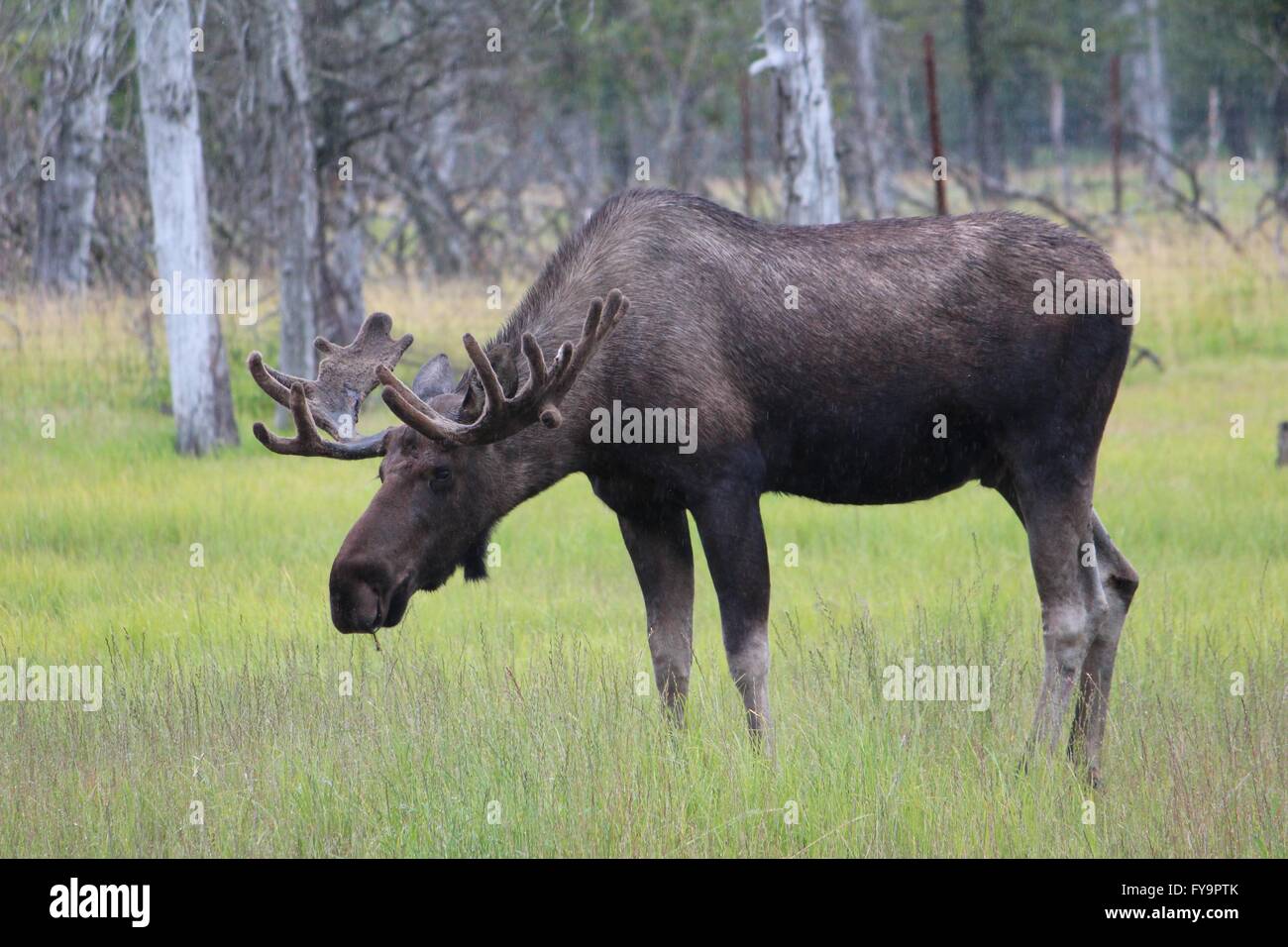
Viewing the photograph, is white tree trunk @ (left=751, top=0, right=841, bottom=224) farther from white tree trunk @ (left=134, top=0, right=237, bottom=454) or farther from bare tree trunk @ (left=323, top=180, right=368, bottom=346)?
bare tree trunk @ (left=323, top=180, right=368, bottom=346)

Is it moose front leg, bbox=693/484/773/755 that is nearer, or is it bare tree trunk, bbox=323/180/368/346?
moose front leg, bbox=693/484/773/755

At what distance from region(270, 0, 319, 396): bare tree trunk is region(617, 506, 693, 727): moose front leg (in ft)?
27.2

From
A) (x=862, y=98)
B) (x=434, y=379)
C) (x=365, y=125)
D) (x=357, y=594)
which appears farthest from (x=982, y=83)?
(x=357, y=594)

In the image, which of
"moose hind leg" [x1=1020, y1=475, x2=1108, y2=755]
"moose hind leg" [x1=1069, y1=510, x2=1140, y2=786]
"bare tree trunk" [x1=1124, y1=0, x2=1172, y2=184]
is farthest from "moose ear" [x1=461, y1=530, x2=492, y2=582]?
"bare tree trunk" [x1=1124, y1=0, x2=1172, y2=184]

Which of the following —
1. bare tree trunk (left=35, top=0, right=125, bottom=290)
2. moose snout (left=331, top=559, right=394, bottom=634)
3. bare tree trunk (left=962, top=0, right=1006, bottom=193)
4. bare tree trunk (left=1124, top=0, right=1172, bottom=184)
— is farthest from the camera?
bare tree trunk (left=1124, top=0, right=1172, bottom=184)

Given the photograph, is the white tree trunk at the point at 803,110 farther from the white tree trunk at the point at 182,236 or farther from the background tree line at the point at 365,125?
the white tree trunk at the point at 182,236

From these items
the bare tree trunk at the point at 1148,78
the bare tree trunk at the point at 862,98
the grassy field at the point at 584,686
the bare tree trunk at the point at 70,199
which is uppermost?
the bare tree trunk at the point at 1148,78

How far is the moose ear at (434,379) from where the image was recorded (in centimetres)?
630

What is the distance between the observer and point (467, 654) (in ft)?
25.4

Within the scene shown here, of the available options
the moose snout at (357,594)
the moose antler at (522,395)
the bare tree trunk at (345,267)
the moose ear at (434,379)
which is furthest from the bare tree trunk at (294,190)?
the moose snout at (357,594)

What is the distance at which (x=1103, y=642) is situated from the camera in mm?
6547

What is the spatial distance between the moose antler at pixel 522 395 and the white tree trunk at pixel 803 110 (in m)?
7.34

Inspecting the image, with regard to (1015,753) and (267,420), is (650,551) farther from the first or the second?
(267,420)

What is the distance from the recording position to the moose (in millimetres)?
6066
